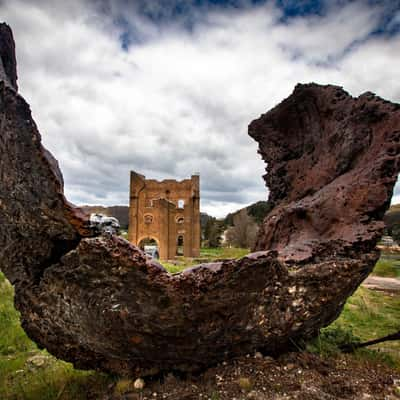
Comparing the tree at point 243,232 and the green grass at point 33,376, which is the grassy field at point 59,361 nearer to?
the green grass at point 33,376

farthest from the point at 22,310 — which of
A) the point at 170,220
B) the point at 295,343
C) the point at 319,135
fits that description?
the point at 170,220

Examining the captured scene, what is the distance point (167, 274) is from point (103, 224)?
0.57 metres

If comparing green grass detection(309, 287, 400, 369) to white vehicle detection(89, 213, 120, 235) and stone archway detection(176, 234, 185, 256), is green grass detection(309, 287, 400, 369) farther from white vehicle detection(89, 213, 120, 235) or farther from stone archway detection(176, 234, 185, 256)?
stone archway detection(176, 234, 185, 256)

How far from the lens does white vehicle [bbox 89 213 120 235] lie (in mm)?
1999

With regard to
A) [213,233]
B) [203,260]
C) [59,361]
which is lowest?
[59,361]

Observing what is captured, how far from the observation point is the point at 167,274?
194 centimetres

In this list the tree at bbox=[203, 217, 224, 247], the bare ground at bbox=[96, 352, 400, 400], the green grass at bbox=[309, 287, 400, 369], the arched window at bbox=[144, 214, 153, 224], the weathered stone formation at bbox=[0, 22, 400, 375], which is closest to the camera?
the weathered stone formation at bbox=[0, 22, 400, 375]

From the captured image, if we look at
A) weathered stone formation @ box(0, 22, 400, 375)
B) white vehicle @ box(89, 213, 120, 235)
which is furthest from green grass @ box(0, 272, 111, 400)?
white vehicle @ box(89, 213, 120, 235)

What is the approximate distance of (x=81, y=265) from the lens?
1.96 meters

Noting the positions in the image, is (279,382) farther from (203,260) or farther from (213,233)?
(213,233)

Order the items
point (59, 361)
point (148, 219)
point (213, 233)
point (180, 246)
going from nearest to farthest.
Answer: point (59, 361) → point (148, 219) → point (180, 246) → point (213, 233)

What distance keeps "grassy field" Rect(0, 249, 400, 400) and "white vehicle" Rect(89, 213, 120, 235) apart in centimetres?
138

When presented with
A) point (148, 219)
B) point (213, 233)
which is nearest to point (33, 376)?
point (148, 219)

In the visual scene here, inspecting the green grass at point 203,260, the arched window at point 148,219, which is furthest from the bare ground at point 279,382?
the arched window at point 148,219
